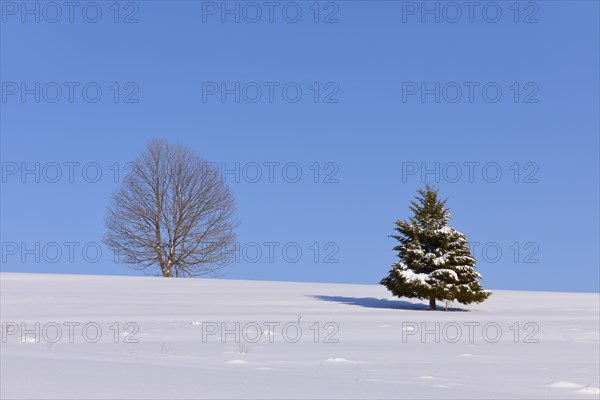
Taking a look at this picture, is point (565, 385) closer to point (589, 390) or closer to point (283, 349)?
point (589, 390)

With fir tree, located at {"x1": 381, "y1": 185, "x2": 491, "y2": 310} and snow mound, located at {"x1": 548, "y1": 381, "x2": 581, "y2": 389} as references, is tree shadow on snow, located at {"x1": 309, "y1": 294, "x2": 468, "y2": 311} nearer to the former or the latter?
fir tree, located at {"x1": 381, "y1": 185, "x2": 491, "y2": 310}

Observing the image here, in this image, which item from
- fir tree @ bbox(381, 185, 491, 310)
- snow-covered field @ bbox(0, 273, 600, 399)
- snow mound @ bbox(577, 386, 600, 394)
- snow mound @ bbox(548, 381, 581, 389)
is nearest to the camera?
snow-covered field @ bbox(0, 273, 600, 399)

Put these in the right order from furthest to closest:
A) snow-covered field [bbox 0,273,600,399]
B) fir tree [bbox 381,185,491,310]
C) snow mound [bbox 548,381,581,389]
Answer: fir tree [bbox 381,185,491,310], snow mound [bbox 548,381,581,389], snow-covered field [bbox 0,273,600,399]

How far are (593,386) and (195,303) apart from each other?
1841 centimetres

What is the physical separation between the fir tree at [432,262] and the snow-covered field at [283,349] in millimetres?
1084

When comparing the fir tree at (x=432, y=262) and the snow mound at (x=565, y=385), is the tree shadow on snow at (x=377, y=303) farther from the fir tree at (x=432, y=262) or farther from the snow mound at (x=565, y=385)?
the snow mound at (x=565, y=385)

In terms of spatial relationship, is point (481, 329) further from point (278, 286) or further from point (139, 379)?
point (278, 286)

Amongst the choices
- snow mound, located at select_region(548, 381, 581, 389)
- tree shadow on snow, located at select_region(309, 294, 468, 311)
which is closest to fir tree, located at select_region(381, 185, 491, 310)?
tree shadow on snow, located at select_region(309, 294, 468, 311)

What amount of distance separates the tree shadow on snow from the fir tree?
844mm

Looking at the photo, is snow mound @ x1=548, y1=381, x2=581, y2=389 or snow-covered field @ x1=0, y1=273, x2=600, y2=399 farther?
snow mound @ x1=548, y1=381, x2=581, y2=389

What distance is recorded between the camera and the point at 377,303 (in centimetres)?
2720

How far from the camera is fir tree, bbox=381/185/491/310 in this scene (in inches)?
977

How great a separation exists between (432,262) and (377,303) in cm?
318

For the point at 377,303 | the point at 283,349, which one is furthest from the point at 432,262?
the point at 283,349
